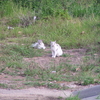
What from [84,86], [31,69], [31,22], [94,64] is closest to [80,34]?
[31,22]

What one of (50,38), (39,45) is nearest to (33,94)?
(39,45)

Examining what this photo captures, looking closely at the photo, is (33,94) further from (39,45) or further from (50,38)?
(50,38)

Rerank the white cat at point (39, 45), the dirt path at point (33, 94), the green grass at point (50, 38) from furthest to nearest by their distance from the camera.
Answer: the white cat at point (39, 45), the green grass at point (50, 38), the dirt path at point (33, 94)

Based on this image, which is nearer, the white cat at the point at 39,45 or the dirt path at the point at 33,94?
the dirt path at the point at 33,94

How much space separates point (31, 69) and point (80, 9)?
27.9ft

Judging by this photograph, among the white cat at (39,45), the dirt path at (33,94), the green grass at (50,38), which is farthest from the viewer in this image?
the white cat at (39,45)

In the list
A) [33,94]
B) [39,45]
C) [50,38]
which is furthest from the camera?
[50,38]

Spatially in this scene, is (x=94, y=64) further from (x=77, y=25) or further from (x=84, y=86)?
(x=77, y=25)

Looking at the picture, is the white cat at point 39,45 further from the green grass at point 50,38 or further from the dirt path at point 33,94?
the dirt path at point 33,94

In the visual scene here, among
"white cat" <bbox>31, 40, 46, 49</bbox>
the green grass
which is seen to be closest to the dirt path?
the green grass

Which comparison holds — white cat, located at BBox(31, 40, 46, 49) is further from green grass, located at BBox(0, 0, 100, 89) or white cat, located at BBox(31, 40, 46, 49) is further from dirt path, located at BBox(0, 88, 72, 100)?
dirt path, located at BBox(0, 88, 72, 100)

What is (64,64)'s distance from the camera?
848 centimetres

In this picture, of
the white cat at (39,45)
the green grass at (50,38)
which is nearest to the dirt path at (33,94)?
the green grass at (50,38)

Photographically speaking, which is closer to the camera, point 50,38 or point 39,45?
point 39,45
